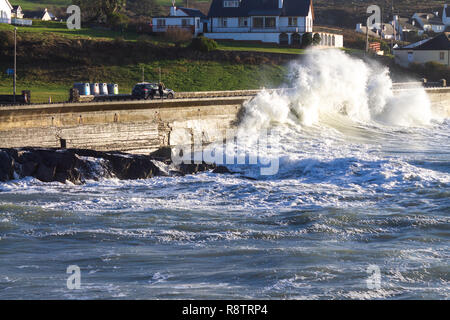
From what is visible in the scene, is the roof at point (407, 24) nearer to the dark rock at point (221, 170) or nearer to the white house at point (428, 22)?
the white house at point (428, 22)

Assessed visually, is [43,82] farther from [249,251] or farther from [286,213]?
[249,251]

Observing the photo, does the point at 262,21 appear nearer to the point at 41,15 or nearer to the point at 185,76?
the point at 185,76

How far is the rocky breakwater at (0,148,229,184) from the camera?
2986 cm

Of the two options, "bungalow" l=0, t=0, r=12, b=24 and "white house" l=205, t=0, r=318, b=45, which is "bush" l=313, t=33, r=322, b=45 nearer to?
"white house" l=205, t=0, r=318, b=45

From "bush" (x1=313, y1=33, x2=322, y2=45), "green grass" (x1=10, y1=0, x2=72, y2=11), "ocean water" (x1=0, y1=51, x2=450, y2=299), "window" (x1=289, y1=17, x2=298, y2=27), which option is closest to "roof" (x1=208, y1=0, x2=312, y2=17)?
"window" (x1=289, y1=17, x2=298, y2=27)

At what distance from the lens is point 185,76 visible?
61594 mm

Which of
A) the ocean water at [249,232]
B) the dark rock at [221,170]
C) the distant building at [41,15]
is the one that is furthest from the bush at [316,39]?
the dark rock at [221,170]

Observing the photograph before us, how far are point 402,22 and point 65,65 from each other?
70099mm

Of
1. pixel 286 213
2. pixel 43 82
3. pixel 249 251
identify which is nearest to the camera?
pixel 249 251

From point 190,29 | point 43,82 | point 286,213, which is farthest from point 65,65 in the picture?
point 286,213

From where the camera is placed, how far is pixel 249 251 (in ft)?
62.9

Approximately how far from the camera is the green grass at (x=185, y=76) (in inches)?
2221

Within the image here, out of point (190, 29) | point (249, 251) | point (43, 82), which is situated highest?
point (190, 29)

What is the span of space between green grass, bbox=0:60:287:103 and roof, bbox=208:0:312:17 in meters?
12.8
